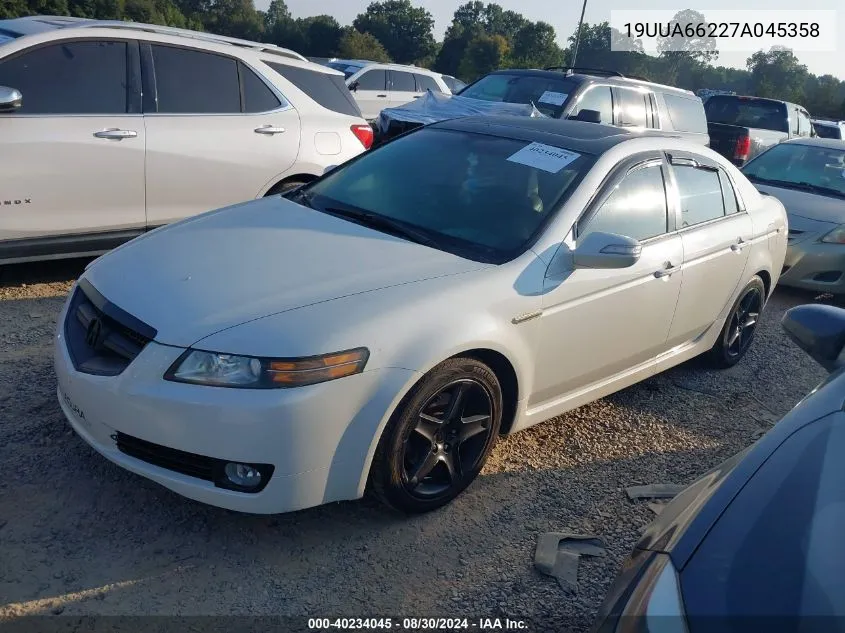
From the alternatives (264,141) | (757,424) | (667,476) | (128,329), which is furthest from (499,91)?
(128,329)

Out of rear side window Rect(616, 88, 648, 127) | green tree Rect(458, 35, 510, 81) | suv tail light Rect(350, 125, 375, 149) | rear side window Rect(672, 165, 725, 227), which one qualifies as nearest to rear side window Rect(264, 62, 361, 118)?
suv tail light Rect(350, 125, 375, 149)

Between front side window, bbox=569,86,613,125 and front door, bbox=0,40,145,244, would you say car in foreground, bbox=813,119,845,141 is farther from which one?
front door, bbox=0,40,145,244

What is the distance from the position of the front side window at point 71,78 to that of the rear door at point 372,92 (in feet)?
35.2

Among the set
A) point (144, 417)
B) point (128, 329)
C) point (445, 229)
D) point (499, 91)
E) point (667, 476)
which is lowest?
point (667, 476)

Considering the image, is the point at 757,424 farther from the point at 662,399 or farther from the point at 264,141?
the point at 264,141

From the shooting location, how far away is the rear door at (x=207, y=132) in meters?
5.35

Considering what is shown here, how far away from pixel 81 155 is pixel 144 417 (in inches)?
115

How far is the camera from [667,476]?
12.6ft

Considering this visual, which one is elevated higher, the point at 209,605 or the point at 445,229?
the point at 445,229

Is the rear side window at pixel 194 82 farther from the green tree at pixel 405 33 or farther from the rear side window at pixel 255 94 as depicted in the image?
the green tree at pixel 405 33

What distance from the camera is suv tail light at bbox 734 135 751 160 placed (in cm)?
1225

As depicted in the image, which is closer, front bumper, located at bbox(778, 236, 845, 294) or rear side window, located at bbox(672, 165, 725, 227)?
rear side window, located at bbox(672, 165, 725, 227)

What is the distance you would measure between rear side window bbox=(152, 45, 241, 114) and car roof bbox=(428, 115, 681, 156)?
2.05 metres

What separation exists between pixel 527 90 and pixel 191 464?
753cm
